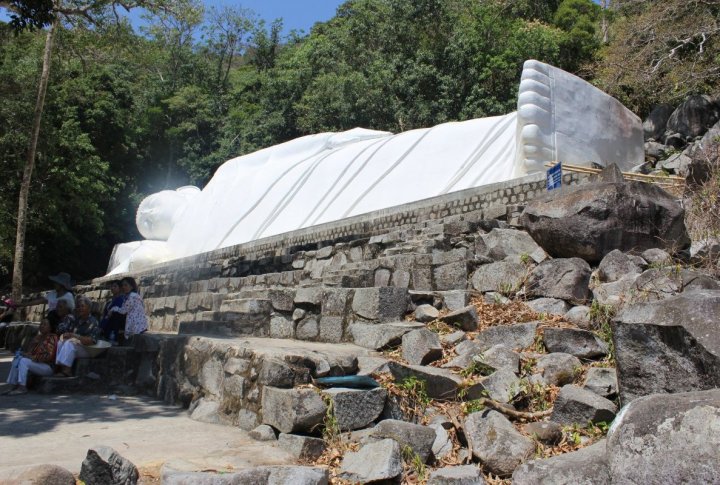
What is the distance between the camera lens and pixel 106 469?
2.78 m

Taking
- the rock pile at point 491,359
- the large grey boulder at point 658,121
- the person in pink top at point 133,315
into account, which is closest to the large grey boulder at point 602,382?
the rock pile at point 491,359

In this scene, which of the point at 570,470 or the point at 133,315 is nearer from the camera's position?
the point at 570,470

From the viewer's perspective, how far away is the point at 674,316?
2715 mm

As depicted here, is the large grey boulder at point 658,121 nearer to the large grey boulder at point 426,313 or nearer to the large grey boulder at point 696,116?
the large grey boulder at point 696,116

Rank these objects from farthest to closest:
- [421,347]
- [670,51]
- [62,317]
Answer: [670,51] < [62,317] < [421,347]

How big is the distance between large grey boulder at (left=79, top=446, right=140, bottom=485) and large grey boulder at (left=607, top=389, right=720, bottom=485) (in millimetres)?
1820

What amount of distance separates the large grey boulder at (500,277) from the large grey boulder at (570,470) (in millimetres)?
2264

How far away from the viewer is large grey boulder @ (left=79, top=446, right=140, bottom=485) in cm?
277

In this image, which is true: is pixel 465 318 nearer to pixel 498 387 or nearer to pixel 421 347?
pixel 421 347

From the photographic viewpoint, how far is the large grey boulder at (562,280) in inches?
173

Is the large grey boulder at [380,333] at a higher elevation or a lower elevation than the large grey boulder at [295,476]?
higher

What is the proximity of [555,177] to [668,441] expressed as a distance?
438 centimetres

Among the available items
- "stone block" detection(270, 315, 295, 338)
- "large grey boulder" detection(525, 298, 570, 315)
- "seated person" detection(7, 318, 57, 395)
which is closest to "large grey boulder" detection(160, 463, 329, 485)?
"large grey boulder" detection(525, 298, 570, 315)

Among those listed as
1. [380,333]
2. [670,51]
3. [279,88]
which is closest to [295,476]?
[380,333]
